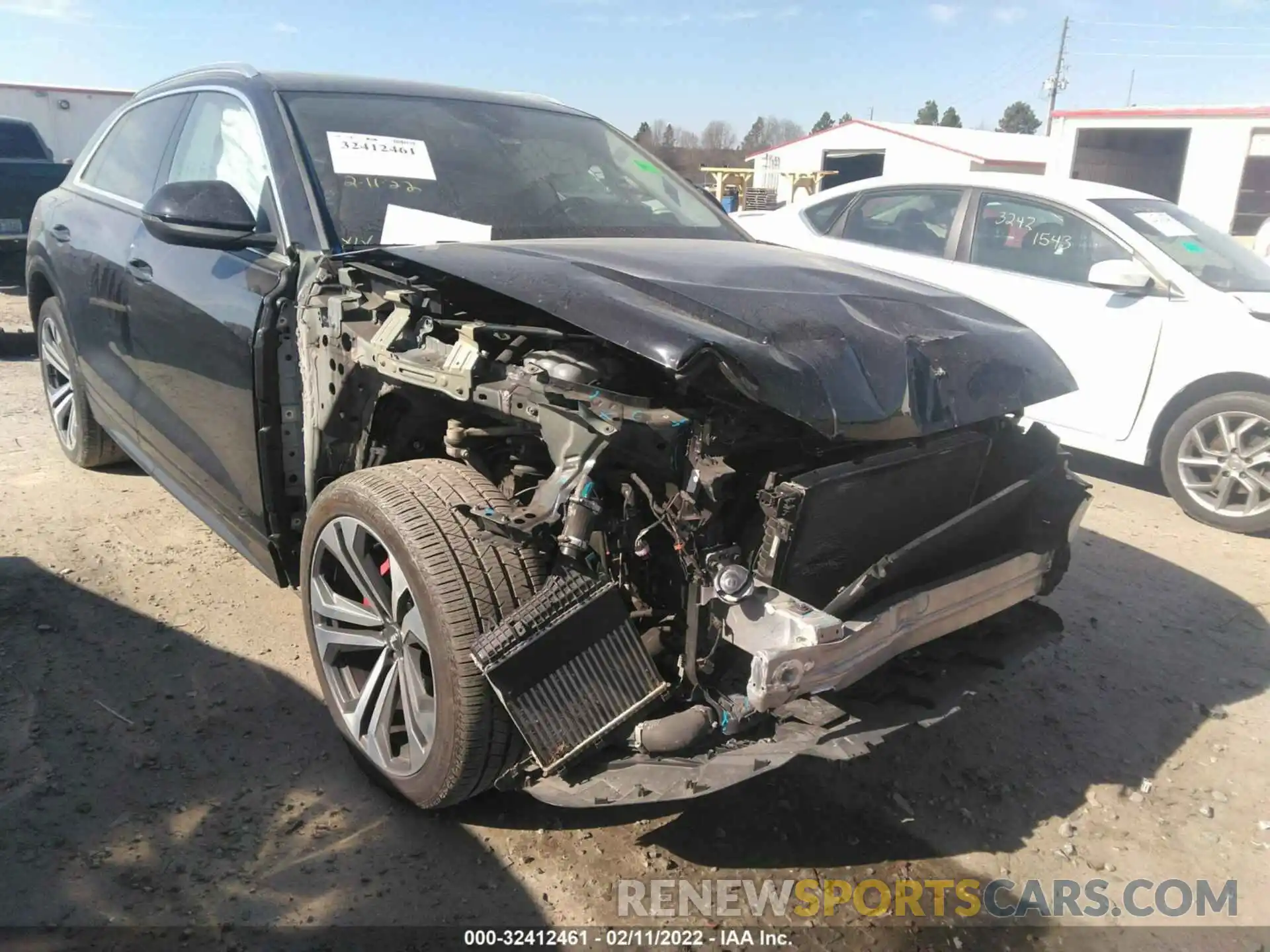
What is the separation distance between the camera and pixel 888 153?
3030 cm

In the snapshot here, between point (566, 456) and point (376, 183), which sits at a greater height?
point (376, 183)

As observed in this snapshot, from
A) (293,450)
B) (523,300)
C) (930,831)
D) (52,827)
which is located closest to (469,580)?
(523,300)

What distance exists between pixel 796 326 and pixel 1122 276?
3.78 meters

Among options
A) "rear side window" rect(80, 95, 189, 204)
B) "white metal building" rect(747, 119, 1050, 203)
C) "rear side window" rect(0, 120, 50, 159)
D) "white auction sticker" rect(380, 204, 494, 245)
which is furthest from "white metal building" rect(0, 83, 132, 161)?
"white auction sticker" rect(380, 204, 494, 245)

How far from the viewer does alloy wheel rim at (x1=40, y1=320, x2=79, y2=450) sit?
15.7ft

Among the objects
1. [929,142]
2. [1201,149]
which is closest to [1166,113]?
[1201,149]

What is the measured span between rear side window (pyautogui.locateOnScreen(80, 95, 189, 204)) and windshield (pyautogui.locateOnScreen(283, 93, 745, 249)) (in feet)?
3.42

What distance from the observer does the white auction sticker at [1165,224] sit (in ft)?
18.1

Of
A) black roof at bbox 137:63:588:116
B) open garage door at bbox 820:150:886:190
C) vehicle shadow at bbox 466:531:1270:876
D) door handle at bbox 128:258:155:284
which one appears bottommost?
vehicle shadow at bbox 466:531:1270:876

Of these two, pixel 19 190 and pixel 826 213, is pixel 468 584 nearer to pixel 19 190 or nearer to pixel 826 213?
pixel 826 213

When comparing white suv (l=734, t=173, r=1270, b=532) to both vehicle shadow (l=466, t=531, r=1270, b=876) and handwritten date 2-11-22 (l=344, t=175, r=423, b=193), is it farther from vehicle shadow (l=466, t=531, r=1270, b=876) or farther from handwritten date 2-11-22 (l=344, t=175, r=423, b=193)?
handwritten date 2-11-22 (l=344, t=175, r=423, b=193)

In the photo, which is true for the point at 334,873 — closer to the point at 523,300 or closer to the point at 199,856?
the point at 199,856

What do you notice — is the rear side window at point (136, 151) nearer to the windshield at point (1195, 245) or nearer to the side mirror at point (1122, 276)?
the side mirror at point (1122, 276)

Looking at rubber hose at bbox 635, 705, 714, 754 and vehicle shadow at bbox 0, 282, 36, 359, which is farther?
vehicle shadow at bbox 0, 282, 36, 359
